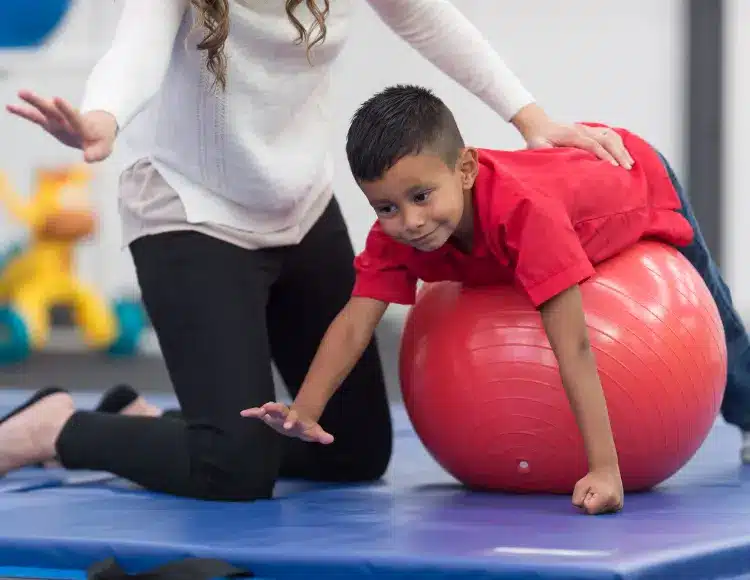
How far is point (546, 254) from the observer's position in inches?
75.7

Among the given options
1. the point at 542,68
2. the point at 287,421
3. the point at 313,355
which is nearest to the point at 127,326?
the point at 542,68

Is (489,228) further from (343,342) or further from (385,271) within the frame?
(343,342)

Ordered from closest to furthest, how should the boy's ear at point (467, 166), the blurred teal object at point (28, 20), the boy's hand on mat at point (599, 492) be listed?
the boy's hand on mat at point (599, 492) < the boy's ear at point (467, 166) < the blurred teal object at point (28, 20)

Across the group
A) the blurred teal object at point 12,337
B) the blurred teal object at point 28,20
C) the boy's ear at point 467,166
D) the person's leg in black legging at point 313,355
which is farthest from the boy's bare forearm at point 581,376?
the blurred teal object at point 12,337

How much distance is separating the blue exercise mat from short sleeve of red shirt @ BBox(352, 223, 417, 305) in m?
0.35

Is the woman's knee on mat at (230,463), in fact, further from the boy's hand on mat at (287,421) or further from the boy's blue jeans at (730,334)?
the boy's blue jeans at (730,334)

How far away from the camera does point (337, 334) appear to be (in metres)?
2.16

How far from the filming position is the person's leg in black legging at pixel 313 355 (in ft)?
7.89

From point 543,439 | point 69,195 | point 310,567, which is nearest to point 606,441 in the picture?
point 543,439

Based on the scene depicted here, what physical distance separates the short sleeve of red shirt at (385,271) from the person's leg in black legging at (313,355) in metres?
0.26

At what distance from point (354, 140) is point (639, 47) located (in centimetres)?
406

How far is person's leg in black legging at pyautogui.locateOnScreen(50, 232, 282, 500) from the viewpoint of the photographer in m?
2.18

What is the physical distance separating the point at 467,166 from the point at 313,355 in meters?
0.60

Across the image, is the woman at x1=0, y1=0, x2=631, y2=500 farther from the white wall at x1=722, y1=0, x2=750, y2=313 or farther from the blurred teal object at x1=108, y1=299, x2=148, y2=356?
the white wall at x1=722, y1=0, x2=750, y2=313
